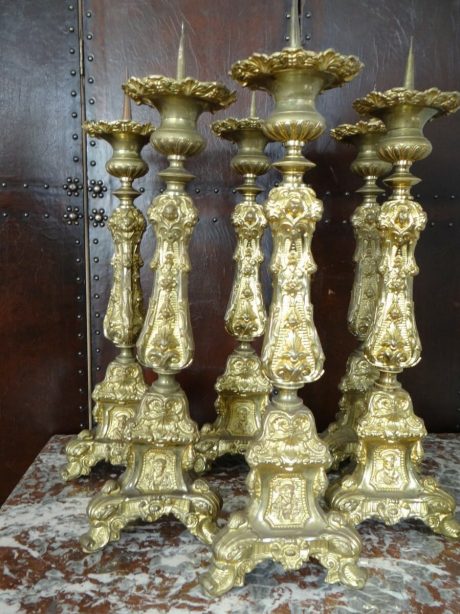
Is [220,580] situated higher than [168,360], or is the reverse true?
[168,360]

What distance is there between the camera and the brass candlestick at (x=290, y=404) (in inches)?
42.1

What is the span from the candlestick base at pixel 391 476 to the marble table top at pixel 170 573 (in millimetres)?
78

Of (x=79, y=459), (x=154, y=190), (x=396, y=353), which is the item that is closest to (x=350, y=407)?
(x=396, y=353)

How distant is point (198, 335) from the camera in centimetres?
205

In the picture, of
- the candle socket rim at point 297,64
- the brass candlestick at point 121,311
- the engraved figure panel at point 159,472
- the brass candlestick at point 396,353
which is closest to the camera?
the candle socket rim at point 297,64

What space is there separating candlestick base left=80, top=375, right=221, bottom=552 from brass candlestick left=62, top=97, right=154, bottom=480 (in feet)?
0.46

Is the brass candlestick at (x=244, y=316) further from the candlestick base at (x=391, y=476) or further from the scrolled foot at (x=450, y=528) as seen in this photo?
the scrolled foot at (x=450, y=528)

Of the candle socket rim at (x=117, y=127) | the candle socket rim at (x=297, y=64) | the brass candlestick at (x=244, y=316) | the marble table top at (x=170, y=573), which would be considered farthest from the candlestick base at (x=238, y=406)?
the candle socket rim at (x=297, y=64)

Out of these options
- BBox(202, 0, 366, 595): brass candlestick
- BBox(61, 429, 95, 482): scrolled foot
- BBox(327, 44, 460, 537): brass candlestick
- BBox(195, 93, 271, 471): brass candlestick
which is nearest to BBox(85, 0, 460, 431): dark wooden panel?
BBox(195, 93, 271, 471): brass candlestick

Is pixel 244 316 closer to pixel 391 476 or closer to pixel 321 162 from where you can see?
pixel 391 476

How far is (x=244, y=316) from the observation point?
1619 mm

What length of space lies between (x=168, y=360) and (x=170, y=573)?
474mm

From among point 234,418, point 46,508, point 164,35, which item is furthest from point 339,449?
point 164,35

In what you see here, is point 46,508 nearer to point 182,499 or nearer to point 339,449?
point 182,499
